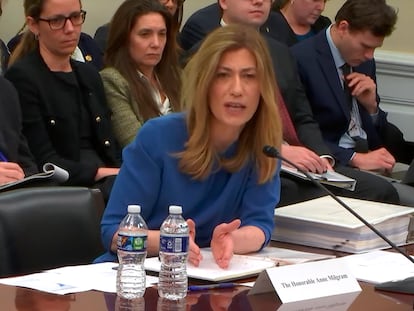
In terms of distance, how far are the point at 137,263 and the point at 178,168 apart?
553 millimetres

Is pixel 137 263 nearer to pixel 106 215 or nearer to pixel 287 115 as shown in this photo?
pixel 106 215

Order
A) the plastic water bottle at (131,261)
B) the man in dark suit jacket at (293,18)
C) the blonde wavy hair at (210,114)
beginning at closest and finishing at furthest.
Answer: the plastic water bottle at (131,261) < the blonde wavy hair at (210,114) < the man in dark suit jacket at (293,18)

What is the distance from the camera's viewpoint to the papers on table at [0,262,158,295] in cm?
214

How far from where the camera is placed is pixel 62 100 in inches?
166

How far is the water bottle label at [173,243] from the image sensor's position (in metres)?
2.13

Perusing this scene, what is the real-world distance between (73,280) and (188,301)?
28 cm

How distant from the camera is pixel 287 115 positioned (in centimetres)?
475

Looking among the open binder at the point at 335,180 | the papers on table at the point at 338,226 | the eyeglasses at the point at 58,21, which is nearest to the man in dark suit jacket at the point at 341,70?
the open binder at the point at 335,180

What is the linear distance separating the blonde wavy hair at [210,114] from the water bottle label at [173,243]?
52 cm

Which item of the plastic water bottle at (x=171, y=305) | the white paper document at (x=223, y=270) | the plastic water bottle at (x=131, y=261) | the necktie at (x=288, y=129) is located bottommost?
the necktie at (x=288, y=129)

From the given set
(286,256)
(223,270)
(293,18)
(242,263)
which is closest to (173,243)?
(223,270)

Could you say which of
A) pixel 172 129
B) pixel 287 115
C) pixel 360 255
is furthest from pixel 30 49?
pixel 360 255

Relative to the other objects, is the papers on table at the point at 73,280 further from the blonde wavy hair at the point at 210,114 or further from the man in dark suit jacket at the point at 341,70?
the man in dark suit jacket at the point at 341,70

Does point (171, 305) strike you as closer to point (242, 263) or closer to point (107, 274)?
point (107, 274)
